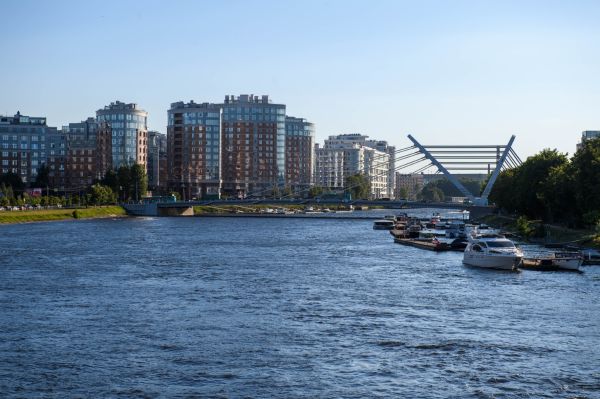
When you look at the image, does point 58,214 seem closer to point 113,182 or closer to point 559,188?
point 113,182

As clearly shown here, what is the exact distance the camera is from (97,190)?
155000 mm

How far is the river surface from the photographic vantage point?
26281mm

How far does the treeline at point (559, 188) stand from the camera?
77.8 meters

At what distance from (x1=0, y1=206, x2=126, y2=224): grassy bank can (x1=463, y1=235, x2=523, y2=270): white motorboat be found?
3029 inches

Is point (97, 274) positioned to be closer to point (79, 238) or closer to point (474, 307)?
point (474, 307)

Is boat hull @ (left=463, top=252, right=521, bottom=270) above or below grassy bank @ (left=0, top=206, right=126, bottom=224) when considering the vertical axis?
below

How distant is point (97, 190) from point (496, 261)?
11030 centimetres

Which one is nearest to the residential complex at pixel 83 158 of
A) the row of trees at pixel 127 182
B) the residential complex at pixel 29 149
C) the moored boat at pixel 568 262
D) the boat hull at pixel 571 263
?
the residential complex at pixel 29 149

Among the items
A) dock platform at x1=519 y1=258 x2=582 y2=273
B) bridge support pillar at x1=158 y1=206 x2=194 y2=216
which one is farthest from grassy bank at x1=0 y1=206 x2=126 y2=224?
dock platform at x1=519 y1=258 x2=582 y2=273

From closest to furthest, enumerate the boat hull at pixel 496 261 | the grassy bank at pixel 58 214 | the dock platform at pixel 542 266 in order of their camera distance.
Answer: the boat hull at pixel 496 261 < the dock platform at pixel 542 266 < the grassy bank at pixel 58 214

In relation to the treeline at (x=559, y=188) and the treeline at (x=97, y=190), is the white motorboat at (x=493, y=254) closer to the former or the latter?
the treeline at (x=559, y=188)

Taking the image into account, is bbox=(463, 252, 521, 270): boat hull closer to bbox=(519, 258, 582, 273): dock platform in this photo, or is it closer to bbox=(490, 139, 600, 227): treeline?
bbox=(519, 258, 582, 273): dock platform

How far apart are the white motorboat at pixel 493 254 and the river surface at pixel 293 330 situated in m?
1.01

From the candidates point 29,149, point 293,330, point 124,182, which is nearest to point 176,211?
point 124,182
